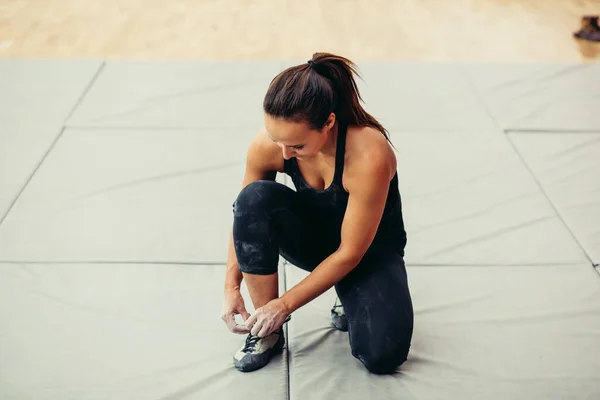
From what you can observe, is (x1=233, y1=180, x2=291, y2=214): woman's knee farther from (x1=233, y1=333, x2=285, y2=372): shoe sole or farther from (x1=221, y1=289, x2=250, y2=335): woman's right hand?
(x1=233, y1=333, x2=285, y2=372): shoe sole

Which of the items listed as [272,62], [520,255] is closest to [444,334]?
[520,255]

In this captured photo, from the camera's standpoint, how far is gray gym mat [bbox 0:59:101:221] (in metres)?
2.79

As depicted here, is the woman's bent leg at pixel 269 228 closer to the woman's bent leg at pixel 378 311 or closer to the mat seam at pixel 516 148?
the woman's bent leg at pixel 378 311

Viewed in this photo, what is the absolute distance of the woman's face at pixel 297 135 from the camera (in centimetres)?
158

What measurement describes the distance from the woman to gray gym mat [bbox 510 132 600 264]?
0.93 m

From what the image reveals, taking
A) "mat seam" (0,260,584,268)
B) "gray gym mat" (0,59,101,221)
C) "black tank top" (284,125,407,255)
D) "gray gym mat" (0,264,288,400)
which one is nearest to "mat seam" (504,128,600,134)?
"mat seam" (0,260,584,268)

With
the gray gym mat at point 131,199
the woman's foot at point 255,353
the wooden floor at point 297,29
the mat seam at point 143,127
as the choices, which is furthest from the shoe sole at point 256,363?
the wooden floor at point 297,29

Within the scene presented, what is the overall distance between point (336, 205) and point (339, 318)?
389 mm

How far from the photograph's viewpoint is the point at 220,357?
1927mm

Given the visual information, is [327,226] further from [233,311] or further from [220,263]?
[220,263]

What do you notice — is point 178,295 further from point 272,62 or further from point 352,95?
point 272,62

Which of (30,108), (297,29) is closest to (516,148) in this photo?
(297,29)

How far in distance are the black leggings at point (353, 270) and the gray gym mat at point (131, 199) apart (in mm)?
554

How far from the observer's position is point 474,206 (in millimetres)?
2629
